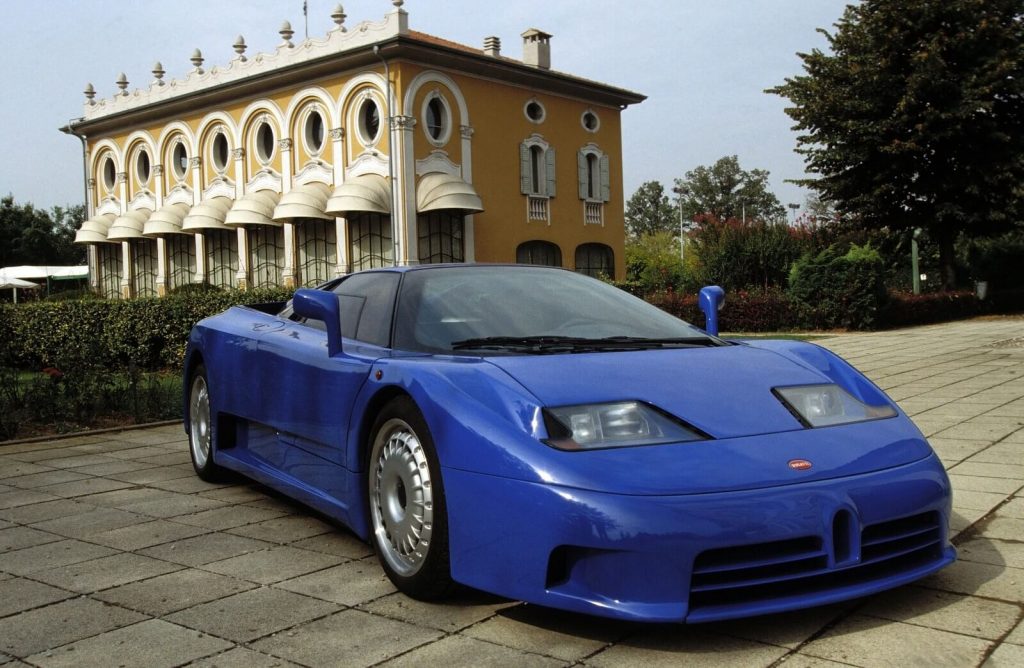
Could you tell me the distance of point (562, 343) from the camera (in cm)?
385

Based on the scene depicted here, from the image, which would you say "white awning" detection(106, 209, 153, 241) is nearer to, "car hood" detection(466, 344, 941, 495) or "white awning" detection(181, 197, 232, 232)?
"white awning" detection(181, 197, 232, 232)

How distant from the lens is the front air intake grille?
9.56ft

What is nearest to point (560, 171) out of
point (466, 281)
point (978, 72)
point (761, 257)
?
point (761, 257)

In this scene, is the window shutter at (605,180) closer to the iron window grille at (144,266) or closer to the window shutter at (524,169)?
the window shutter at (524,169)

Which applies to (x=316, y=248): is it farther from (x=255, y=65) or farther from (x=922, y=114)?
(x=922, y=114)

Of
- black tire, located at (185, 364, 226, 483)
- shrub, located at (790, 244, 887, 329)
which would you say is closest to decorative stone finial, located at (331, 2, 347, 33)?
shrub, located at (790, 244, 887, 329)

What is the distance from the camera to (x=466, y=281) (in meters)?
4.43

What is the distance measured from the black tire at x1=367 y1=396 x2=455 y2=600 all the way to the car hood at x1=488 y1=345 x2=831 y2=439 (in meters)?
0.42

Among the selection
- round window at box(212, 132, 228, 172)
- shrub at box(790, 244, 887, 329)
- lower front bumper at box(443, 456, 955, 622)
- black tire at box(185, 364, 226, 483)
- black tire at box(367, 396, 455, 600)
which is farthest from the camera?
round window at box(212, 132, 228, 172)

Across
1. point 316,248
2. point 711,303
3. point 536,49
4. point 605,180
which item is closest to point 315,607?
point 711,303

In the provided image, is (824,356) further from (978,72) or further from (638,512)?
(978,72)

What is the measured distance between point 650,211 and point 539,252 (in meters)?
80.1

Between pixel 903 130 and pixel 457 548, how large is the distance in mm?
30222

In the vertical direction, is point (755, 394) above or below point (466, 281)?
below
